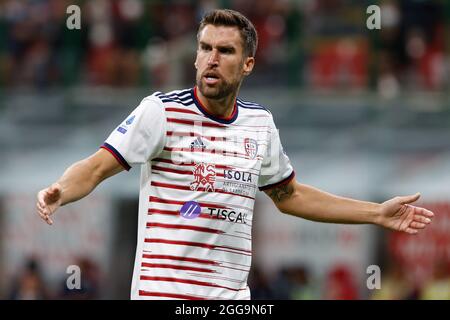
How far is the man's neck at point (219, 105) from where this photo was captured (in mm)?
8383

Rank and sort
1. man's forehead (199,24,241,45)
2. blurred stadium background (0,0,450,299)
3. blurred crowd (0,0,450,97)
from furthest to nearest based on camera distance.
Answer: blurred crowd (0,0,450,97) < blurred stadium background (0,0,450,299) < man's forehead (199,24,241,45)

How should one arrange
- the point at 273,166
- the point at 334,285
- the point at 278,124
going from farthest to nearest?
the point at 278,124 < the point at 334,285 < the point at 273,166

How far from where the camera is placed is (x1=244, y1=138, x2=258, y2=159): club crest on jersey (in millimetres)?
8461

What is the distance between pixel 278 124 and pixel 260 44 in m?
2.24

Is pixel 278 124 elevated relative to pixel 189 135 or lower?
lower

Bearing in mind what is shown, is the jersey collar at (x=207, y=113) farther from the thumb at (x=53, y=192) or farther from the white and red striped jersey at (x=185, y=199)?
the thumb at (x=53, y=192)

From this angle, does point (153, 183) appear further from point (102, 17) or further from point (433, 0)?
point (102, 17)

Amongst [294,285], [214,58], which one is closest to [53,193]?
[214,58]

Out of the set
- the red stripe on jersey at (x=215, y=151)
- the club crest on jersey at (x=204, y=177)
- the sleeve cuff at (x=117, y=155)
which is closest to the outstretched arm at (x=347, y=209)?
the red stripe on jersey at (x=215, y=151)

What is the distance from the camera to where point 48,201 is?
7645mm

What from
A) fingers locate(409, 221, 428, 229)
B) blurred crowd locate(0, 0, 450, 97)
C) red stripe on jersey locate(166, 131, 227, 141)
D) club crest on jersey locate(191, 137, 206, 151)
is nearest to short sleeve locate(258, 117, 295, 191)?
red stripe on jersey locate(166, 131, 227, 141)

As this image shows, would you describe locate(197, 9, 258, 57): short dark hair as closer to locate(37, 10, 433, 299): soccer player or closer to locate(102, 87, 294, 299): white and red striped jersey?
locate(37, 10, 433, 299): soccer player

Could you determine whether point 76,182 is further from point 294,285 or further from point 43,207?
point 294,285

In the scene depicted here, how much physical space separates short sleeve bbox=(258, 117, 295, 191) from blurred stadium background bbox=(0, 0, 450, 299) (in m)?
7.48
